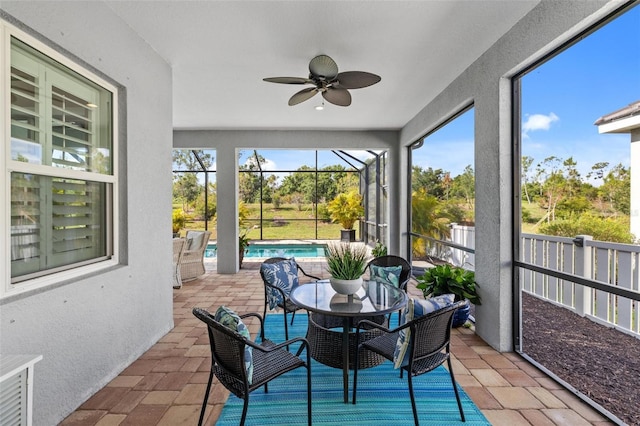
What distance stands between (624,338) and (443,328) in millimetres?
1653

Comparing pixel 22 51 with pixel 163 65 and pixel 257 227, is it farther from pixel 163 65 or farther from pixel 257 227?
pixel 257 227

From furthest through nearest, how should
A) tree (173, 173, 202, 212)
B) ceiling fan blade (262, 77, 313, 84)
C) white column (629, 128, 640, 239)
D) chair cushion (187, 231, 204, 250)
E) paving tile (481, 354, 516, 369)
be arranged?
tree (173, 173, 202, 212) → chair cushion (187, 231, 204, 250) → ceiling fan blade (262, 77, 313, 84) → paving tile (481, 354, 516, 369) → white column (629, 128, 640, 239)

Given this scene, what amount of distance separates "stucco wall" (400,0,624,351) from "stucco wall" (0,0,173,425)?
321 centimetres

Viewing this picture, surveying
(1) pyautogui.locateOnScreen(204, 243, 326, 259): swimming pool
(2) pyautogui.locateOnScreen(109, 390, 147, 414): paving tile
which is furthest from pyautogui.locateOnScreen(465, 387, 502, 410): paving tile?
(1) pyautogui.locateOnScreen(204, 243, 326, 259): swimming pool

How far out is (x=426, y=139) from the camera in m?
5.35

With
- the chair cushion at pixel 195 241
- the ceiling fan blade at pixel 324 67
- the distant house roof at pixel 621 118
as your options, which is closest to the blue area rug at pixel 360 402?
the distant house roof at pixel 621 118

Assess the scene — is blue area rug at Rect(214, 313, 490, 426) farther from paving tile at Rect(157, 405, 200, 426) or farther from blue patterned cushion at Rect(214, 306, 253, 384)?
blue patterned cushion at Rect(214, 306, 253, 384)

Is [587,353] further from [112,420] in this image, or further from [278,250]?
[278,250]

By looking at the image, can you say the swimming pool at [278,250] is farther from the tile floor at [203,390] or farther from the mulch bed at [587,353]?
the mulch bed at [587,353]

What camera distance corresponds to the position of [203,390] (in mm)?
2256

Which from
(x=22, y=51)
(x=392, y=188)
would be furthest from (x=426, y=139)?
(x=22, y=51)

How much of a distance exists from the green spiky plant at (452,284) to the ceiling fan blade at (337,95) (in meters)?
2.09

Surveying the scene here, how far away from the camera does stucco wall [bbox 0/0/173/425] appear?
177cm

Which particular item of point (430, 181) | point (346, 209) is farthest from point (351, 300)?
point (346, 209)
